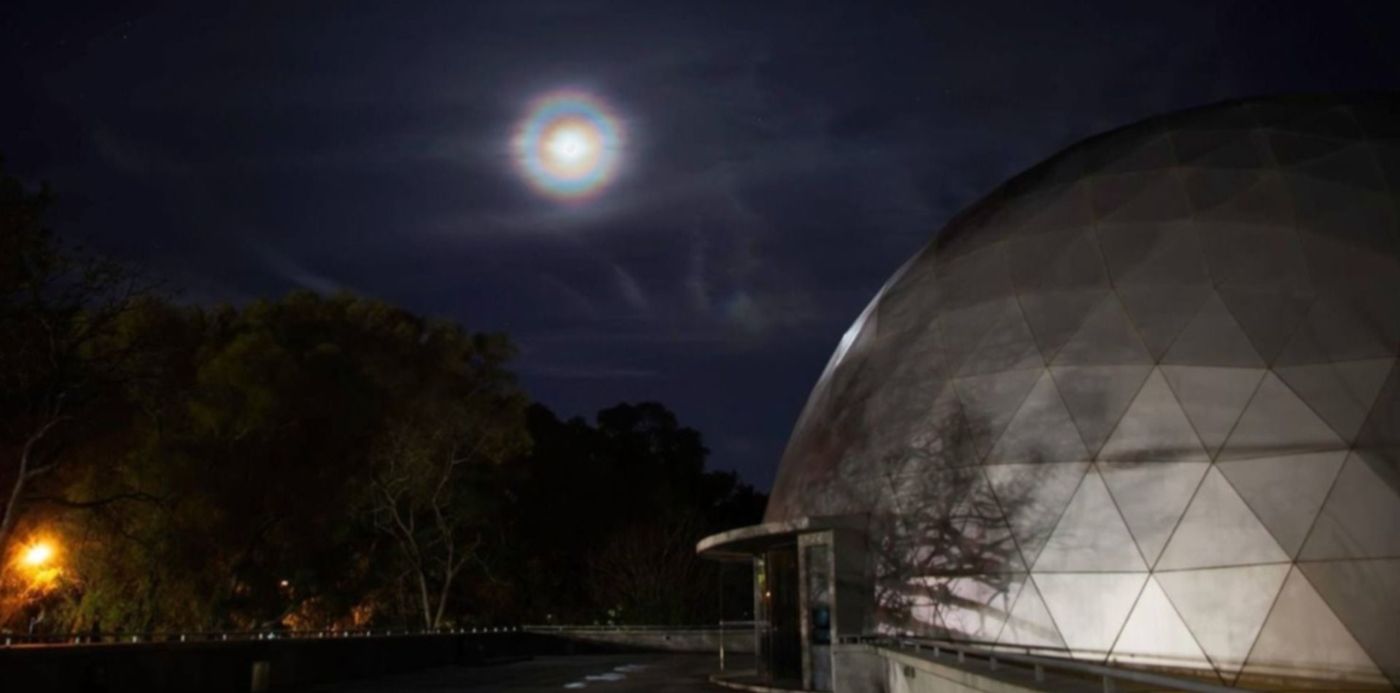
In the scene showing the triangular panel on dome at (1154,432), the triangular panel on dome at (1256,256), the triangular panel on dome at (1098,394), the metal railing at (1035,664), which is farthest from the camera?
the triangular panel on dome at (1256,256)

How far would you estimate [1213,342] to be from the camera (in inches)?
862

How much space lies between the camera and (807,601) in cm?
2561

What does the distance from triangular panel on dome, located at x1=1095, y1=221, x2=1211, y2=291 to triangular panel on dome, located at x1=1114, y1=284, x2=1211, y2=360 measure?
0.15 m

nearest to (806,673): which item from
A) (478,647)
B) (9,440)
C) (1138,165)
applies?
(1138,165)

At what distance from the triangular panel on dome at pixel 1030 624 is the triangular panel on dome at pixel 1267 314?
611cm

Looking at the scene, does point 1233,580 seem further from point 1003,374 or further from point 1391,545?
point 1003,374

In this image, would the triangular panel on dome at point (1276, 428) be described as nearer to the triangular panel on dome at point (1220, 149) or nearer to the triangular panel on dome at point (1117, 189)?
the triangular panel on dome at point (1117, 189)

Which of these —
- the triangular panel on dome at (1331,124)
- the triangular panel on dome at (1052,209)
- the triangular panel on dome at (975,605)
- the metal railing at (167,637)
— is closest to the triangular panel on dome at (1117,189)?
the triangular panel on dome at (1052,209)

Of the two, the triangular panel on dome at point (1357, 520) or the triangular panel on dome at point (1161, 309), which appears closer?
the triangular panel on dome at point (1357, 520)

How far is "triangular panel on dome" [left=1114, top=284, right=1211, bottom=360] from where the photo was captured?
73.6 ft

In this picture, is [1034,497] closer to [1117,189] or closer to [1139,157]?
[1117,189]

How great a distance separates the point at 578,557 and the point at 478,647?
2706 centimetres

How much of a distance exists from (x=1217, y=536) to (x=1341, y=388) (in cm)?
347

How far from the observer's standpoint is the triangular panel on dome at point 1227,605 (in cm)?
1931
